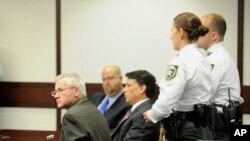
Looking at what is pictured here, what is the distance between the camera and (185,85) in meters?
2.55

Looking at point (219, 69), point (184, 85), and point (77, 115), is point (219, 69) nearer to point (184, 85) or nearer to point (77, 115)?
point (184, 85)

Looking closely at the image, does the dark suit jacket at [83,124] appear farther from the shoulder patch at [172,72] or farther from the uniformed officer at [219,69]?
the uniformed officer at [219,69]

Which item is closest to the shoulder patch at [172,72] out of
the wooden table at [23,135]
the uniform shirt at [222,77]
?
the uniform shirt at [222,77]

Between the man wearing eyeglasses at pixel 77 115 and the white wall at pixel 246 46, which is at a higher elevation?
the white wall at pixel 246 46

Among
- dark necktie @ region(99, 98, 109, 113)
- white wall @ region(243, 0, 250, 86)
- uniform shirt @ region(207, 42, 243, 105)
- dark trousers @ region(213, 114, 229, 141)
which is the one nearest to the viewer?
dark trousers @ region(213, 114, 229, 141)

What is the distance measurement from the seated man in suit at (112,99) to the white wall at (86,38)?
660mm

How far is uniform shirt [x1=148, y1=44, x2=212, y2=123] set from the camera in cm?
248

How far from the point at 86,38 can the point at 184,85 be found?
2646 mm

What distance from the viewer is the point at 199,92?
2619 mm

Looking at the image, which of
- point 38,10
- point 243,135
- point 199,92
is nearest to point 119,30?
point 38,10

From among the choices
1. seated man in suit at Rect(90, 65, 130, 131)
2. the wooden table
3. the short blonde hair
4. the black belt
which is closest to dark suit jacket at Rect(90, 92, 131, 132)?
seated man in suit at Rect(90, 65, 130, 131)

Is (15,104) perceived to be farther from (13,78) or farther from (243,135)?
(243,135)

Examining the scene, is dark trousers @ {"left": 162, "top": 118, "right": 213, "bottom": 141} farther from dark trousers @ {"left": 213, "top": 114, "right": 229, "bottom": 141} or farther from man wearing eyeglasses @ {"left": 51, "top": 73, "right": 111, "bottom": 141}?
man wearing eyeglasses @ {"left": 51, "top": 73, "right": 111, "bottom": 141}

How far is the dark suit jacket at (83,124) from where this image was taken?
8.30 ft
